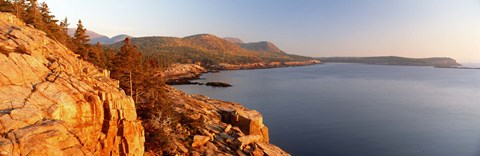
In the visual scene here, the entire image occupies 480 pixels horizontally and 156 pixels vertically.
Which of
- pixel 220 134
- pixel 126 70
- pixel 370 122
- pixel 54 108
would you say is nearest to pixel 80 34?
pixel 126 70

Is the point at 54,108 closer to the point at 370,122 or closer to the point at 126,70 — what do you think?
the point at 126,70

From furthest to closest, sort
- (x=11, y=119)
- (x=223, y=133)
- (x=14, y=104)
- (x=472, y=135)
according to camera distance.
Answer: (x=472, y=135), (x=223, y=133), (x=14, y=104), (x=11, y=119)

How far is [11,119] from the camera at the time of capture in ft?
41.3

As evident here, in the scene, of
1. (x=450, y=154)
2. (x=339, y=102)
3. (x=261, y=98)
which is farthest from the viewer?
(x=261, y=98)

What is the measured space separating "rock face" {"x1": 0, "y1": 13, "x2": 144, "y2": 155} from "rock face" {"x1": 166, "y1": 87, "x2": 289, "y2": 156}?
857 centimetres

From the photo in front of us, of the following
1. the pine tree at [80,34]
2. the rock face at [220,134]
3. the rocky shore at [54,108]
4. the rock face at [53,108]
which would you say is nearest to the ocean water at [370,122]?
the rock face at [220,134]

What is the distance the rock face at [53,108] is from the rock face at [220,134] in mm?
8575

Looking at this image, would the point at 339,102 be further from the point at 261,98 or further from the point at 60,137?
the point at 60,137

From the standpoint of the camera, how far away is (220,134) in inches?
1302

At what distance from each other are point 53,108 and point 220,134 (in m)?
20.3

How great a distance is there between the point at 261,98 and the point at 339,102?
21911 mm

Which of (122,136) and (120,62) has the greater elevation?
(120,62)

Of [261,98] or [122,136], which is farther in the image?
[261,98]

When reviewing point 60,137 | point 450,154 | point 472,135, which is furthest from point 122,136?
point 472,135
